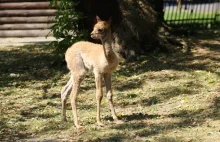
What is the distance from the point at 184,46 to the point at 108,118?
217 inches

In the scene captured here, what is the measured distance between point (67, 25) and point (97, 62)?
13.1 feet

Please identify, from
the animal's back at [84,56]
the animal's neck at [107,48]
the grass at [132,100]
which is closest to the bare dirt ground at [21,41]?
the grass at [132,100]

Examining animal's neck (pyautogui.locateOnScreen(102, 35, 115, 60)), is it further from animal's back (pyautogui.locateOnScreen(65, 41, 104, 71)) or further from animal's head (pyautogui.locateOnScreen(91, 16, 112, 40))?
animal's back (pyautogui.locateOnScreen(65, 41, 104, 71))

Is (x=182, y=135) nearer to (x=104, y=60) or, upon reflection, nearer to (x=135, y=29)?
(x=104, y=60)

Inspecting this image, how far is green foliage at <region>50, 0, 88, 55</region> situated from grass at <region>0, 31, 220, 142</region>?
0.76 m

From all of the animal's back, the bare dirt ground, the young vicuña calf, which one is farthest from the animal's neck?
the bare dirt ground

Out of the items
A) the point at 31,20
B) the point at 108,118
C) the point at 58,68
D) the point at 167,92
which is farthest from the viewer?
the point at 31,20

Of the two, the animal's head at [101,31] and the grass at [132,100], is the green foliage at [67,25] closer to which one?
the grass at [132,100]

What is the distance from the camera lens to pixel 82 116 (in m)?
8.05

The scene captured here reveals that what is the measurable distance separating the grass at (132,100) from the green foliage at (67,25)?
759 millimetres

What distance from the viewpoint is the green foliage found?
1116cm

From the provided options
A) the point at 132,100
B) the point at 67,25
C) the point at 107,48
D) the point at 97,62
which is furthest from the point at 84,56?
the point at 67,25

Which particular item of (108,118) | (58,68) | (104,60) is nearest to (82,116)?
(108,118)

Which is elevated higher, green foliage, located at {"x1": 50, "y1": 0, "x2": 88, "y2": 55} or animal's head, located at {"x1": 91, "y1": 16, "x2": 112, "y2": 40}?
animal's head, located at {"x1": 91, "y1": 16, "x2": 112, "y2": 40}
